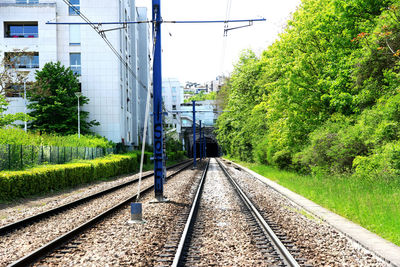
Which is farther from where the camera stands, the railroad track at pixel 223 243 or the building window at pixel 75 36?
the building window at pixel 75 36

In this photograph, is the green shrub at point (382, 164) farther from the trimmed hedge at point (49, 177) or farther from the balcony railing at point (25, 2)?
the balcony railing at point (25, 2)

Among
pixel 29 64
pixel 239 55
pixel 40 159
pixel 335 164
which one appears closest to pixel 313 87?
pixel 335 164

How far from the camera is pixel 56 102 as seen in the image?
39.1 metres

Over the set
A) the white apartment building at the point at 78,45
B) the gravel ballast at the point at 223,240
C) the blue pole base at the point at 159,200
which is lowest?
the gravel ballast at the point at 223,240

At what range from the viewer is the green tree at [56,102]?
40.0 m

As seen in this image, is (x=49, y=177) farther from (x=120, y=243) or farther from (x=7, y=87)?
(x=7, y=87)

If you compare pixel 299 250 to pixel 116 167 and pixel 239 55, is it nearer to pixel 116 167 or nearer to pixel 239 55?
pixel 116 167

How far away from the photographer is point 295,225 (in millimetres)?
9477

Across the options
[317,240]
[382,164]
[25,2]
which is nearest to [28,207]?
[317,240]

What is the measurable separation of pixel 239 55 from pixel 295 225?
135 ft

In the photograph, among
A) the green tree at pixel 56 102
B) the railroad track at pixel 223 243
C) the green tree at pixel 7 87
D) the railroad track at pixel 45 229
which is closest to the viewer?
the railroad track at pixel 223 243

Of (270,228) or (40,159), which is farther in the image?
(40,159)

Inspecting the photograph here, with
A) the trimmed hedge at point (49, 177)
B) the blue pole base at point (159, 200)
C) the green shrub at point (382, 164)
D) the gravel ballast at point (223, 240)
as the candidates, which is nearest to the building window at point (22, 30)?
the trimmed hedge at point (49, 177)

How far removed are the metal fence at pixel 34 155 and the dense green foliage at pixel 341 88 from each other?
1350cm
